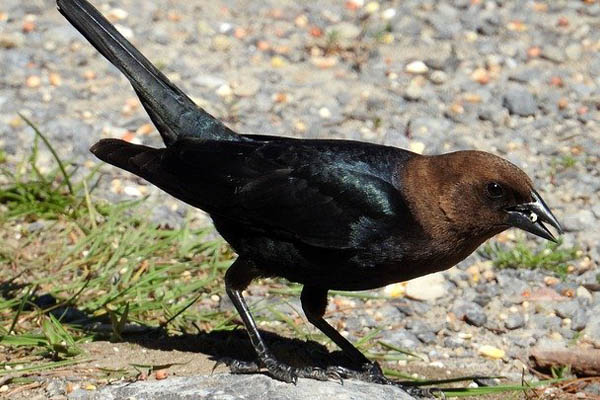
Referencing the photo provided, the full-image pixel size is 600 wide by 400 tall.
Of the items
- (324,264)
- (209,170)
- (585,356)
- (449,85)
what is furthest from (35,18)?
(585,356)

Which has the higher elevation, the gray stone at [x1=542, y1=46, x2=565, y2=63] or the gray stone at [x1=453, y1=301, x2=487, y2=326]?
the gray stone at [x1=542, y1=46, x2=565, y2=63]

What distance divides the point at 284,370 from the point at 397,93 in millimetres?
3237

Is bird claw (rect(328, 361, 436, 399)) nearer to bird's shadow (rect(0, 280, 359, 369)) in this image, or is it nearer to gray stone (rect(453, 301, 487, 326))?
bird's shadow (rect(0, 280, 359, 369))

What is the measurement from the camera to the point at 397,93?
23.7 ft

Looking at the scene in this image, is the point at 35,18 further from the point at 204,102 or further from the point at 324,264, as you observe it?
the point at 324,264

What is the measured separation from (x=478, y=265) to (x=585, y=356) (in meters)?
1.11

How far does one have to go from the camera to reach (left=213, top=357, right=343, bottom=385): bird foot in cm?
440

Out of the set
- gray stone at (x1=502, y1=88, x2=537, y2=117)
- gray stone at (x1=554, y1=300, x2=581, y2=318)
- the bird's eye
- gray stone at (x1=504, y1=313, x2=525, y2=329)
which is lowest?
gray stone at (x1=504, y1=313, x2=525, y2=329)

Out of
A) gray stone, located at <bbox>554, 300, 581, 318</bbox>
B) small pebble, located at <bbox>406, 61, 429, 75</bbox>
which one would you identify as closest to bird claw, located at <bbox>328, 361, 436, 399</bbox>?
gray stone, located at <bbox>554, 300, 581, 318</bbox>

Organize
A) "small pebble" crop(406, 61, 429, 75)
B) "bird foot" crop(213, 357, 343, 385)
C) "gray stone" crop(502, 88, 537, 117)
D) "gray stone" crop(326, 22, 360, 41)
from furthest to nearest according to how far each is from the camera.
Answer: "gray stone" crop(326, 22, 360, 41) < "small pebble" crop(406, 61, 429, 75) < "gray stone" crop(502, 88, 537, 117) < "bird foot" crop(213, 357, 343, 385)

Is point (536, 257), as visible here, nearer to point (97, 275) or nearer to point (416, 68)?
point (416, 68)

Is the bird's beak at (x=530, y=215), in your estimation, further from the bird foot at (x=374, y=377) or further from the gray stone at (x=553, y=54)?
the gray stone at (x=553, y=54)

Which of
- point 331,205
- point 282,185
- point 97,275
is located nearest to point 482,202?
point 331,205

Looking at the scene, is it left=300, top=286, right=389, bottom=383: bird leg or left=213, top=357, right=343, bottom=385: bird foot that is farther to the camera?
left=300, top=286, right=389, bottom=383: bird leg
